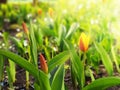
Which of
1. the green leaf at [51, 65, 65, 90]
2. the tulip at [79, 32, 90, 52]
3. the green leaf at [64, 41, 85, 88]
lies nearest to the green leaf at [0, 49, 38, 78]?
the green leaf at [51, 65, 65, 90]

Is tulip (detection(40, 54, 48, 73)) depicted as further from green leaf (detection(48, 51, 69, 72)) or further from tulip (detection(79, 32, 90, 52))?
tulip (detection(79, 32, 90, 52))

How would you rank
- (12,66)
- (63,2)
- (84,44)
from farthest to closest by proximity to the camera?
1. (63,2)
2. (12,66)
3. (84,44)

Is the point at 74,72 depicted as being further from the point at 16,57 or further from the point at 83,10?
the point at 83,10

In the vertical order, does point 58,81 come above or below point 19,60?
below

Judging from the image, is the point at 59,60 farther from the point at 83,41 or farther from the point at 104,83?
the point at 104,83

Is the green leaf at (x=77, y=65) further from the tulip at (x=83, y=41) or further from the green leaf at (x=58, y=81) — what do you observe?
the green leaf at (x=58, y=81)

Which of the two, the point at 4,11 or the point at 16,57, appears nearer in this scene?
the point at 16,57

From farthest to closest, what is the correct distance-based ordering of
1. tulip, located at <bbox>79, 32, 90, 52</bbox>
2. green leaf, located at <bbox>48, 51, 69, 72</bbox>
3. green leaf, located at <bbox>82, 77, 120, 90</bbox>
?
tulip, located at <bbox>79, 32, 90, 52</bbox>
green leaf, located at <bbox>48, 51, 69, 72</bbox>
green leaf, located at <bbox>82, 77, 120, 90</bbox>

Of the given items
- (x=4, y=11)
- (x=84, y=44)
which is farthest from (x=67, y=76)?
(x=4, y=11)

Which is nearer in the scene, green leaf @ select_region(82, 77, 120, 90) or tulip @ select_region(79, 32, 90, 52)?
green leaf @ select_region(82, 77, 120, 90)

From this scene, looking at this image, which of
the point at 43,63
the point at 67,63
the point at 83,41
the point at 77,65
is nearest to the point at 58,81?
the point at 43,63

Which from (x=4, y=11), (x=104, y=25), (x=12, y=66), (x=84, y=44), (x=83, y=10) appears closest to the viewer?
(x=84, y=44)
